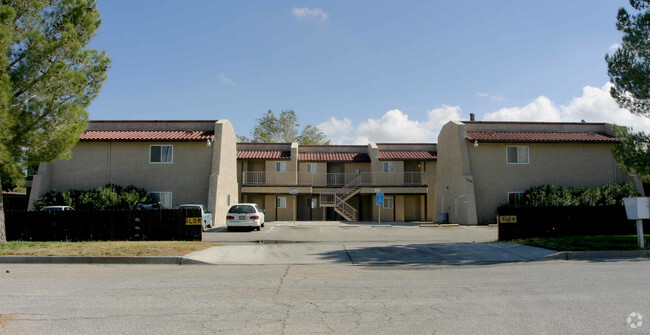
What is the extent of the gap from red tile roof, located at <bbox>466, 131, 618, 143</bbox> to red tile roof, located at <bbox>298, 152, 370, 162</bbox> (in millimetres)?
10316

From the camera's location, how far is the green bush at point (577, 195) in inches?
1090

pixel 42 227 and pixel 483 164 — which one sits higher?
pixel 483 164

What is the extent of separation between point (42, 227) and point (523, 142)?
26517 millimetres

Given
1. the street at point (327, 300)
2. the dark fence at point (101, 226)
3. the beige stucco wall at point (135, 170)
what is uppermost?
the beige stucco wall at point (135, 170)

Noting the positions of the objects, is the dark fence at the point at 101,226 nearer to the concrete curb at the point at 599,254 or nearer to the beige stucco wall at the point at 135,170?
the concrete curb at the point at 599,254

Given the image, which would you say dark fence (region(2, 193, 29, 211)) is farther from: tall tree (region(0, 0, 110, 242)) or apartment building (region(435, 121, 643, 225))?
apartment building (region(435, 121, 643, 225))

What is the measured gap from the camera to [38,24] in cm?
1562

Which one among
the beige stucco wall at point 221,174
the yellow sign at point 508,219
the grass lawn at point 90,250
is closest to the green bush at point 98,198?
the beige stucco wall at point 221,174

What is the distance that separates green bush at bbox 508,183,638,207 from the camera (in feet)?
90.8

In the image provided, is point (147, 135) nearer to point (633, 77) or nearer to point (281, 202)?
point (281, 202)

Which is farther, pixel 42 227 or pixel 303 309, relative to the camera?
→ pixel 42 227

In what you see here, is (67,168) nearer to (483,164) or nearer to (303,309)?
(483,164)

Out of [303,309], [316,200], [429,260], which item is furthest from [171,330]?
[316,200]

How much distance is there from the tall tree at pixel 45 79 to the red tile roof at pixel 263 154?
2116cm
